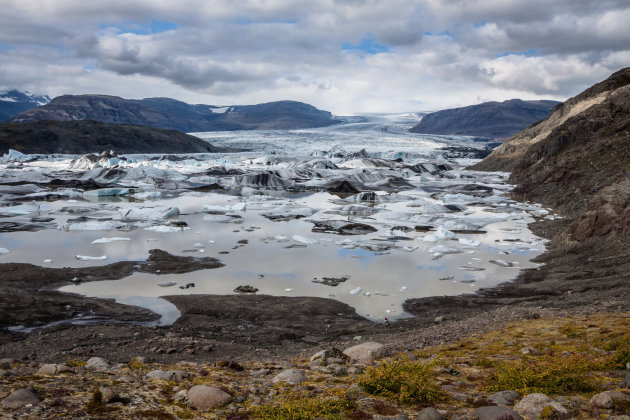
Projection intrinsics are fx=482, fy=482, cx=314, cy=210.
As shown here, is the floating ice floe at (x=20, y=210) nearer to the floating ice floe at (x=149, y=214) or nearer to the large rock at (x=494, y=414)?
the floating ice floe at (x=149, y=214)

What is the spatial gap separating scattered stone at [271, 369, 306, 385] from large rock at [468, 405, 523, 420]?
2.11 metres

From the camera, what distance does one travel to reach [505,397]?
4781mm

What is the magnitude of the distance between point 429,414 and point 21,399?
3.50 metres

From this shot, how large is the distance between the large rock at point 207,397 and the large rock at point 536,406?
2.75 m

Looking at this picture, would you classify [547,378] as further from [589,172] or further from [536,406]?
[589,172]

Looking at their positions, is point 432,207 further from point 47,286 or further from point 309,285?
point 47,286

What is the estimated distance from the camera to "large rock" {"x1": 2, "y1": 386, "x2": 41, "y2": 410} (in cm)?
400

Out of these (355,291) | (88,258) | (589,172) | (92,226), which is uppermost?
(589,172)

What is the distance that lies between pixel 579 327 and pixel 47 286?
45.4 feet

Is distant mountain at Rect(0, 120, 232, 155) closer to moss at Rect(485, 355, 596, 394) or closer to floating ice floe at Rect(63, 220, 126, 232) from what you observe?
floating ice floe at Rect(63, 220, 126, 232)

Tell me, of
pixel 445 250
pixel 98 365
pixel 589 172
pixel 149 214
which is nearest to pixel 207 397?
pixel 98 365

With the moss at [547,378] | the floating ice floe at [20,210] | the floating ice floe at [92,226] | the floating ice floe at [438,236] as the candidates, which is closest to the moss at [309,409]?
the moss at [547,378]

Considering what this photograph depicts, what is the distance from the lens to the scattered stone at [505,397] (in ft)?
15.4

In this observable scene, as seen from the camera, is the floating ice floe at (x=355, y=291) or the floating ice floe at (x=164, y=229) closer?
the floating ice floe at (x=355, y=291)
